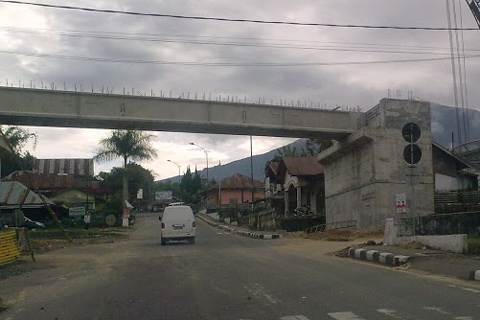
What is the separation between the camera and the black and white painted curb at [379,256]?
44.8 ft

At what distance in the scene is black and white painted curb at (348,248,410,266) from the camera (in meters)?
13.6

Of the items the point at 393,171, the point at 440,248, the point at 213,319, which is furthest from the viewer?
the point at 393,171

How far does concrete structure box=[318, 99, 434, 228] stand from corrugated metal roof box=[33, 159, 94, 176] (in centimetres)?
5636

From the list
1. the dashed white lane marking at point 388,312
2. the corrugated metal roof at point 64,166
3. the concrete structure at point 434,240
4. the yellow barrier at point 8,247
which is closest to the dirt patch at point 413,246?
the concrete structure at point 434,240

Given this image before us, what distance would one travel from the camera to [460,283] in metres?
10.3

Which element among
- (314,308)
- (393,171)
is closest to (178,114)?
(393,171)

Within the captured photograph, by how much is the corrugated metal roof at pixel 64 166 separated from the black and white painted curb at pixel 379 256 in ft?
221

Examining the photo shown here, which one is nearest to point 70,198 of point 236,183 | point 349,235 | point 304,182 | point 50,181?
point 50,181

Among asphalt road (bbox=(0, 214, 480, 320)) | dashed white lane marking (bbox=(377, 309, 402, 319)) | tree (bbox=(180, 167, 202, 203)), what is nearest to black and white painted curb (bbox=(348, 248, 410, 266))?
asphalt road (bbox=(0, 214, 480, 320))

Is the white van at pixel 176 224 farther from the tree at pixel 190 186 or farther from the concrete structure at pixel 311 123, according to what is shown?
the tree at pixel 190 186

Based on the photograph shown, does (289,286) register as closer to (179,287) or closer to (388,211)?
(179,287)

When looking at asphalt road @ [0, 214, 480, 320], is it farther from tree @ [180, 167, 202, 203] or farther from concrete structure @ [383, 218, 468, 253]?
tree @ [180, 167, 202, 203]

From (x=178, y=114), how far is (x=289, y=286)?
61.9ft

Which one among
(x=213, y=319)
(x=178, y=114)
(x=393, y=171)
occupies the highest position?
(x=178, y=114)
